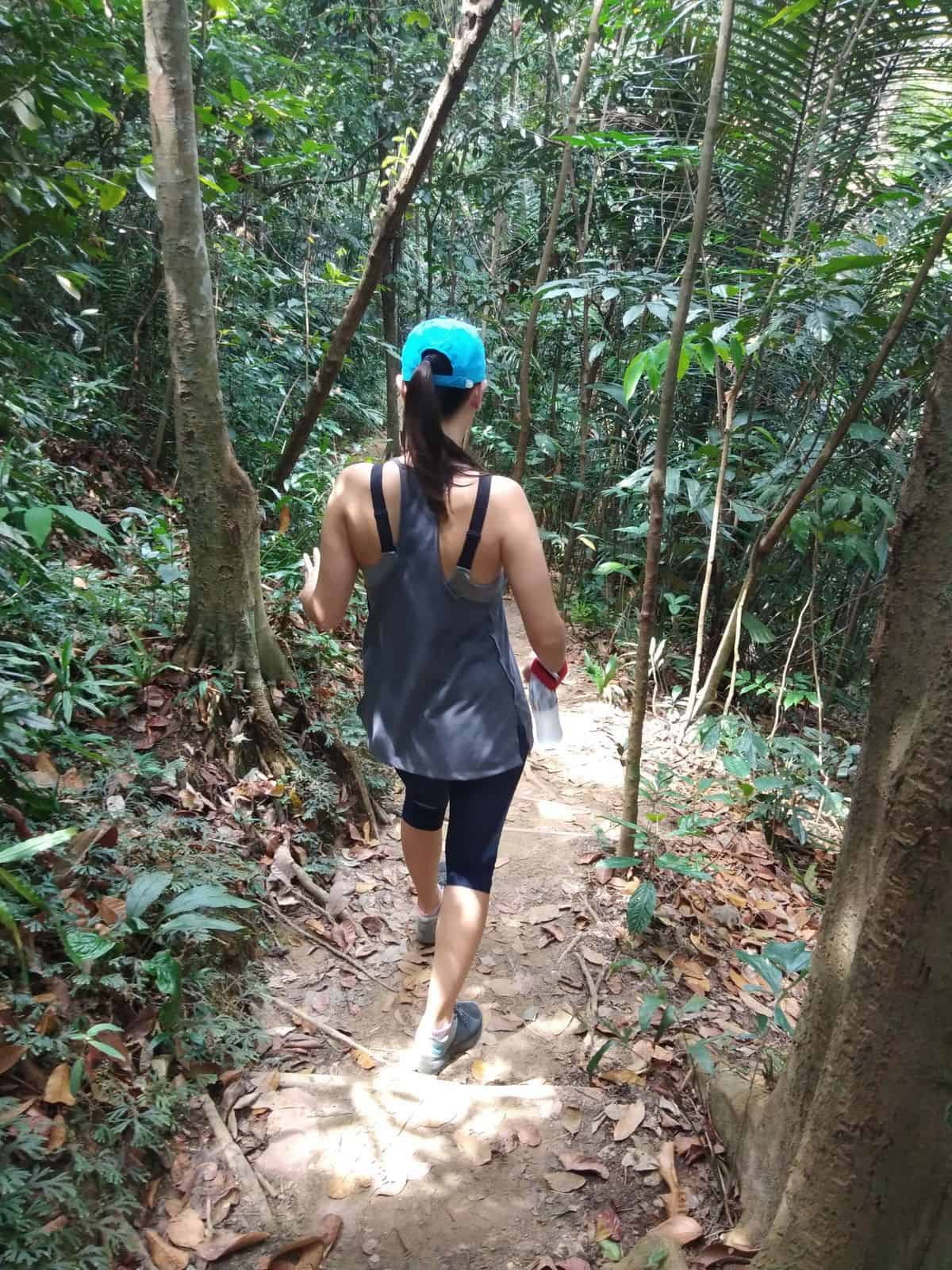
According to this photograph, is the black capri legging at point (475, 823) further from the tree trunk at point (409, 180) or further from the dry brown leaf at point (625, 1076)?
the tree trunk at point (409, 180)

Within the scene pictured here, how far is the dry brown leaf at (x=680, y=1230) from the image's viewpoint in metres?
1.75

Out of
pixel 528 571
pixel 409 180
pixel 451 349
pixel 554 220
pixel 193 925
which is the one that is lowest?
pixel 193 925

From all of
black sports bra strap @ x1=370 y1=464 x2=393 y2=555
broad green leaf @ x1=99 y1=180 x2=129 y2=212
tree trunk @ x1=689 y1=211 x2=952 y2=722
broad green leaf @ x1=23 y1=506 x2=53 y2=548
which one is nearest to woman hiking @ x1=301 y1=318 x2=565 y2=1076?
black sports bra strap @ x1=370 y1=464 x2=393 y2=555

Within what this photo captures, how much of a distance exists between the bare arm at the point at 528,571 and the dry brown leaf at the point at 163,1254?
1.57m

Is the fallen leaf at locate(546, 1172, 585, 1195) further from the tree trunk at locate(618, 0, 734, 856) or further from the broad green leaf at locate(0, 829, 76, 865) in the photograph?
the broad green leaf at locate(0, 829, 76, 865)

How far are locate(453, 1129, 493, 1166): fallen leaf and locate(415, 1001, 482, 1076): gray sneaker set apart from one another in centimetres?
20

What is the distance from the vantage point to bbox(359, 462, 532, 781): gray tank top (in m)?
1.95

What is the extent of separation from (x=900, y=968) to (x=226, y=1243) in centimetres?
154

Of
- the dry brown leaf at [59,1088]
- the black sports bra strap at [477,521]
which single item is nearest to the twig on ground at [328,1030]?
the dry brown leaf at [59,1088]

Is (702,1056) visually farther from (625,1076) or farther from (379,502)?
(379,502)

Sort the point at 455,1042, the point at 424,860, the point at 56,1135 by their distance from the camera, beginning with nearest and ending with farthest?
the point at 56,1135 → the point at 455,1042 → the point at 424,860

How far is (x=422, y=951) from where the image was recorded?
2.81 m

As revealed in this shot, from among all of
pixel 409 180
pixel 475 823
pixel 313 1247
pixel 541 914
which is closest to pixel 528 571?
pixel 475 823

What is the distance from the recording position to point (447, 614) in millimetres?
1996
